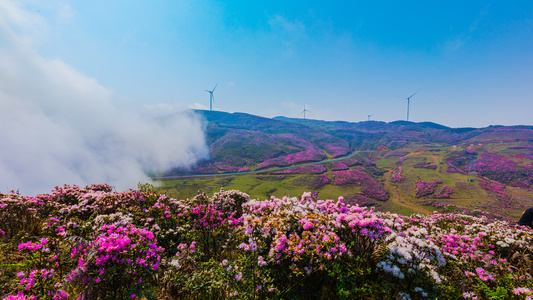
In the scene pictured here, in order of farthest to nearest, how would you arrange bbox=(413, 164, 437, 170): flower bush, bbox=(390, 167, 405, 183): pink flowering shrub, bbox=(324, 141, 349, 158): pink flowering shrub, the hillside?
bbox=(324, 141, 349, 158): pink flowering shrub → bbox=(413, 164, 437, 170): flower bush → bbox=(390, 167, 405, 183): pink flowering shrub → the hillside

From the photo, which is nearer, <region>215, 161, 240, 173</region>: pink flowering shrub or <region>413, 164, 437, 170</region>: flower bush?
<region>413, 164, 437, 170</region>: flower bush

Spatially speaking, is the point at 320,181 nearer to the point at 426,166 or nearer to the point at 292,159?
the point at 292,159

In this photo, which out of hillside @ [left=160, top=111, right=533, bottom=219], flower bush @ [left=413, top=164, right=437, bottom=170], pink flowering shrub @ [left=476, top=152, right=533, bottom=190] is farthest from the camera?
flower bush @ [left=413, top=164, right=437, bottom=170]

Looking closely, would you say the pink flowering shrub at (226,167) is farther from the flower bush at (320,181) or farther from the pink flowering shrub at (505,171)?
the pink flowering shrub at (505,171)

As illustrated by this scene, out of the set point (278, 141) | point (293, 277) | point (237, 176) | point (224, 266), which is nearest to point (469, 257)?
point (293, 277)

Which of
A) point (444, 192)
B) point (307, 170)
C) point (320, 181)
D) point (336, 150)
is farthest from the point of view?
point (336, 150)

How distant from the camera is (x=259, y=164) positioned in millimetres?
91375

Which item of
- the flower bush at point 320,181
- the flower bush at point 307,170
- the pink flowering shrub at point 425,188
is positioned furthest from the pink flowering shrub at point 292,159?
the pink flowering shrub at point 425,188

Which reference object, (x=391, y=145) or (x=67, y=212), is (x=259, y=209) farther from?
(x=391, y=145)

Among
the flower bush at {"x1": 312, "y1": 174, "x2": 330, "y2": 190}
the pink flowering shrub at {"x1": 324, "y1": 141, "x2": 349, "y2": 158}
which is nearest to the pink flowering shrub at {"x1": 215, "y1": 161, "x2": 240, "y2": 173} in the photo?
the flower bush at {"x1": 312, "y1": 174, "x2": 330, "y2": 190}

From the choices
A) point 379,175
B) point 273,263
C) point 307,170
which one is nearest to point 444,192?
point 379,175

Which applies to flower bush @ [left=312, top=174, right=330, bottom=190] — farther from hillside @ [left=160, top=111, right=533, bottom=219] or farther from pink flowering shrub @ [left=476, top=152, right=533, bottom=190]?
pink flowering shrub @ [left=476, top=152, right=533, bottom=190]

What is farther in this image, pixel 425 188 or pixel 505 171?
pixel 505 171

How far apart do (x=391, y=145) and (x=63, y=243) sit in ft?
537
